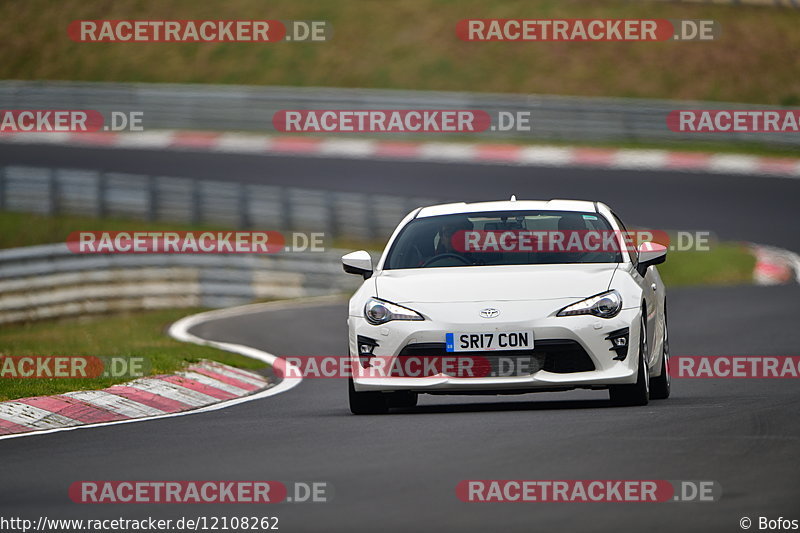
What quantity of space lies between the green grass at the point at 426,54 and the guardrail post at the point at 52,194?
54.7ft

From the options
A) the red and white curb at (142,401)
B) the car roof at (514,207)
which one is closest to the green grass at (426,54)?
the red and white curb at (142,401)

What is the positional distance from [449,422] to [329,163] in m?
26.7

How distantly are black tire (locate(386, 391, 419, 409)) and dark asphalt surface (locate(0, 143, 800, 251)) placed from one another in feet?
53.8

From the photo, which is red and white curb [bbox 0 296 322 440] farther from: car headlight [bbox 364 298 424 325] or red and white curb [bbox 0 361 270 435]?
car headlight [bbox 364 298 424 325]

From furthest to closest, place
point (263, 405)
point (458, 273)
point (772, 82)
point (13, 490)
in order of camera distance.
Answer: point (772, 82)
point (263, 405)
point (458, 273)
point (13, 490)

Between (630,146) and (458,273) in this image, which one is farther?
(630,146)

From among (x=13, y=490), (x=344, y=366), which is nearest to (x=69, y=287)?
(x=344, y=366)

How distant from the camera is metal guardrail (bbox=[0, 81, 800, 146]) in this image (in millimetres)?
36594

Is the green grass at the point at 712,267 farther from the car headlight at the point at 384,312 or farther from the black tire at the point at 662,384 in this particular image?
the car headlight at the point at 384,312

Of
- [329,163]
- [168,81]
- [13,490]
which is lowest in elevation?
[13,490]

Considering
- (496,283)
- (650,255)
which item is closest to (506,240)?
(496,283)

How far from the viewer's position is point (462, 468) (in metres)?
7.66

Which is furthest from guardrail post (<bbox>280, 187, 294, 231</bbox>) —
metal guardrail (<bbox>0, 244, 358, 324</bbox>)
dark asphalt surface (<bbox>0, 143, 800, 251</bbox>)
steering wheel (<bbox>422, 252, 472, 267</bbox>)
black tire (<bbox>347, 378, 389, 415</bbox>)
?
black tire (<bbox>347, 378, 389, 415</bbox>)

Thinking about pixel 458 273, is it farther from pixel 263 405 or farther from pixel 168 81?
pixel 168 81
